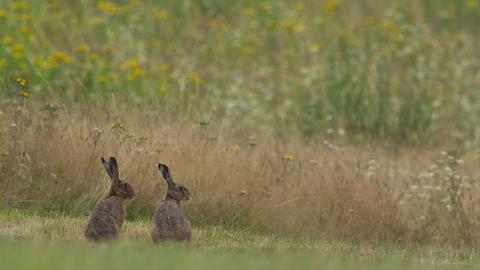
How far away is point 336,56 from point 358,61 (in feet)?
1.20

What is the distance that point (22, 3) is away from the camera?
1902cm

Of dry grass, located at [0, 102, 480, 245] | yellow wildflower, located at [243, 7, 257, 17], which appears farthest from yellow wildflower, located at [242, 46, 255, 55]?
dry grass, located at [0, 102, 480, 245]

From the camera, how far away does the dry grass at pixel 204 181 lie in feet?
45.8

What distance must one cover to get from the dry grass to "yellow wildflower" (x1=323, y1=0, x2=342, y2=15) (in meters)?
7.63

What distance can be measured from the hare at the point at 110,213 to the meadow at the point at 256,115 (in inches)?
12.3

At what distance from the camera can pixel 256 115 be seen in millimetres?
18547

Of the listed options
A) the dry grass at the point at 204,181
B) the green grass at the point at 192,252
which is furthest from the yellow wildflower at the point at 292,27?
the green grass at the point at 192,252

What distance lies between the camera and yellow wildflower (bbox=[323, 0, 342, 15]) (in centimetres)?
2276

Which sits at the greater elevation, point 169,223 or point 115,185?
point 115,185

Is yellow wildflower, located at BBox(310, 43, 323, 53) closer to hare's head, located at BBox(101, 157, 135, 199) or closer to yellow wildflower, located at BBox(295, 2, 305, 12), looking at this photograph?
yellow wildflower, located at BBox(295, 2, 305, 12)

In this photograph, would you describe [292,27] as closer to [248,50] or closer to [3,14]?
[248,50]

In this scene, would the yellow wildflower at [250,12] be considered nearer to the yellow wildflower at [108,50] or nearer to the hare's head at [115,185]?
the yellow wildflower at [108,50]

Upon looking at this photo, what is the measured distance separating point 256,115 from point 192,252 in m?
8.28

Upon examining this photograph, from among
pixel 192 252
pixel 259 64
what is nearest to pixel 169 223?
pixel 192 252
